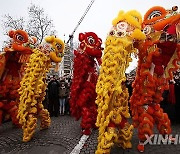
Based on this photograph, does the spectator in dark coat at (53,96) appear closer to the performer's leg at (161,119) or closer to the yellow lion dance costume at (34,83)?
the yellow lion dance costume at (34,83)

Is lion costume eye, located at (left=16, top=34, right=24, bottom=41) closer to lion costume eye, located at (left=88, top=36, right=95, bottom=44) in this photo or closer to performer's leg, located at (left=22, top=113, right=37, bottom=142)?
lion costume eye, located at (left=88, top=36, right=95, bottom=44)

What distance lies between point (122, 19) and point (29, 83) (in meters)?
2.58

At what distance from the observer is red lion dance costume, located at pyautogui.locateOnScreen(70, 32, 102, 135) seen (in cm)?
650

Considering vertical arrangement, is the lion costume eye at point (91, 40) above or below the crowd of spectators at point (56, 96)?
above

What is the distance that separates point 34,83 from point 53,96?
3.57 m

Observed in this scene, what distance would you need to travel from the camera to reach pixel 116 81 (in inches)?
173

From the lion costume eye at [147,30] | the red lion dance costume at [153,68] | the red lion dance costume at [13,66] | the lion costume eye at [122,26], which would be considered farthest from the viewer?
the red lion dance costume at [13,66]

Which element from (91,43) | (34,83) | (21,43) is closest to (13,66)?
(21,43)

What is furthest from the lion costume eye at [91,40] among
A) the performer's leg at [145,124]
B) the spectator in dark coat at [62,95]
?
the spectator in dark coat at [62,95]

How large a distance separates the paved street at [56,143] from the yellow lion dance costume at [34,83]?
0.36 meters

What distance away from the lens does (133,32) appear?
4598 mm

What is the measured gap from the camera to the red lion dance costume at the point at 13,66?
22.1 ft

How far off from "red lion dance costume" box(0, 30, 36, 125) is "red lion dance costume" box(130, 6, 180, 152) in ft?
10.4

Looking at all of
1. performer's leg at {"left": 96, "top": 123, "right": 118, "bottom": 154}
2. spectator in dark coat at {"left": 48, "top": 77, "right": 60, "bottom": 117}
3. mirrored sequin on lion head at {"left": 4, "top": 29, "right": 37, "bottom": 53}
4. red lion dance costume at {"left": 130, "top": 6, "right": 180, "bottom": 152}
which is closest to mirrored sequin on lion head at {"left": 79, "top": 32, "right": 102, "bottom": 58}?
mirrored sequin on lion head at {"left": 4, "top": 29, "right": 37, "bottom": 53}
